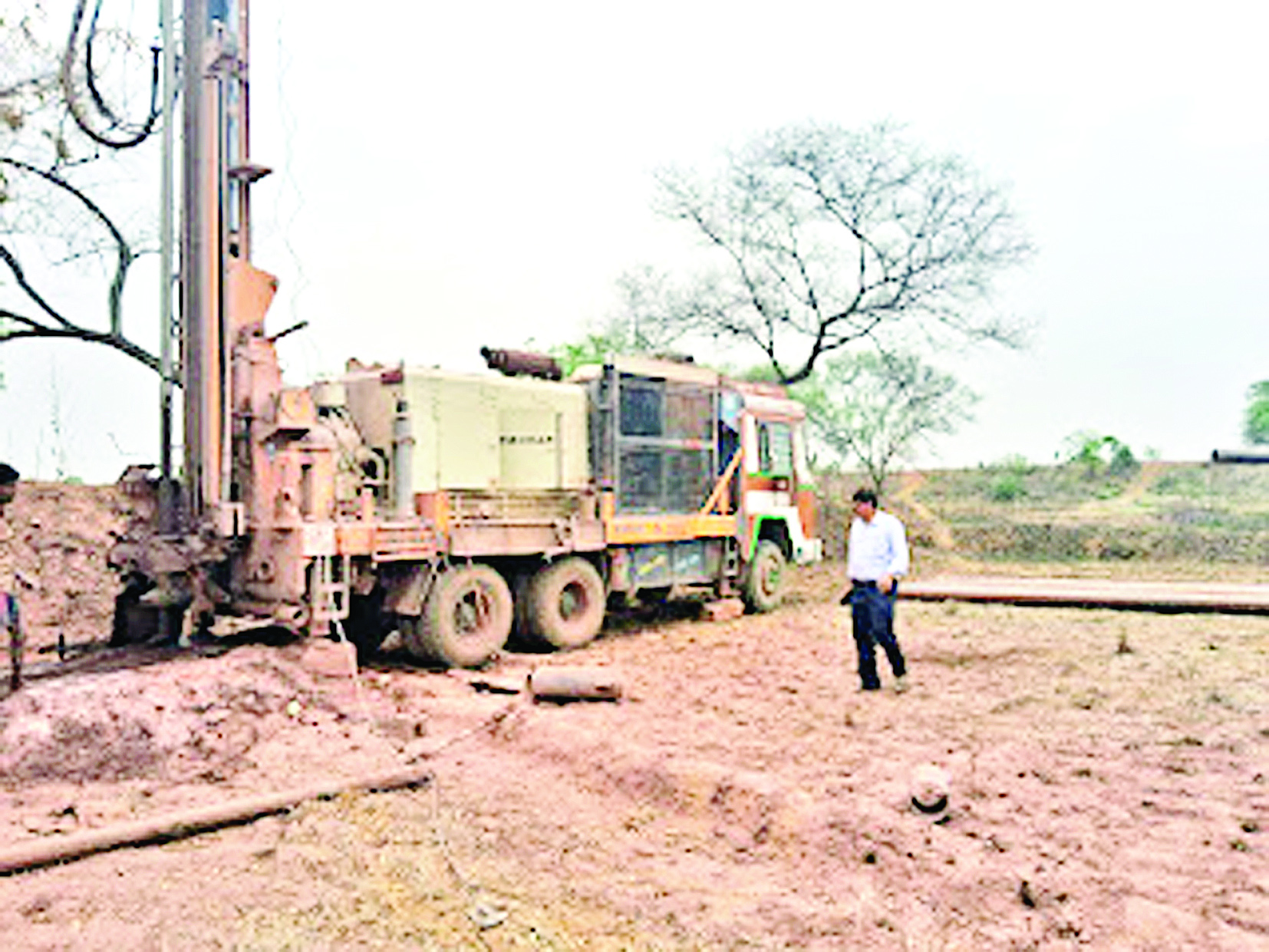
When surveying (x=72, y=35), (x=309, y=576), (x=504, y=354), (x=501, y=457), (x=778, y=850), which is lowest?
(x=778, y=850)

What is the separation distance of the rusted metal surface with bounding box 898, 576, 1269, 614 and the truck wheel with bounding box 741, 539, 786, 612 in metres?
1.94

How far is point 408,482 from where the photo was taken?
10391 millimetres

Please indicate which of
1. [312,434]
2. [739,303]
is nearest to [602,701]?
[312,434]

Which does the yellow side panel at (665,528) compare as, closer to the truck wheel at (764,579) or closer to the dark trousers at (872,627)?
the truck wheel at (764,579)

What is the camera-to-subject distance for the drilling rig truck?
8.90 m

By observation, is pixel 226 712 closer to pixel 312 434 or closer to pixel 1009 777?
pixel 312 434

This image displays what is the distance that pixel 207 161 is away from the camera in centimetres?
896

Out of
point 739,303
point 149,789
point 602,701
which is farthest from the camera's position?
point 739,303

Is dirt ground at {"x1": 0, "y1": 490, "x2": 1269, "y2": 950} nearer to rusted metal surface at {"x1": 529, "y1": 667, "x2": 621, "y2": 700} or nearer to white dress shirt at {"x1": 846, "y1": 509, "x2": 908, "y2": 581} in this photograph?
rusted metal surface at {"x1": 529, "y1": 667, "x2": 621, "y2": 700}

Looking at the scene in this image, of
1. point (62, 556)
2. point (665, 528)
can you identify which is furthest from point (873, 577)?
point (62, 556)

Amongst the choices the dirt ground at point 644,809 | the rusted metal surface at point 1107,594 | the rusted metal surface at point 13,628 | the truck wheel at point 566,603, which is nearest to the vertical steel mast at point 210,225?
the dirt ground at point 644,809

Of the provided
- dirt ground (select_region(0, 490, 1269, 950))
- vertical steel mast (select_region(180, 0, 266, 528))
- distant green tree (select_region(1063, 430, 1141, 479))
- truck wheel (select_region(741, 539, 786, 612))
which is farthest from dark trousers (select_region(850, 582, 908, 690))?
distant green tree (select_region(1063, 430, 1141, 479))

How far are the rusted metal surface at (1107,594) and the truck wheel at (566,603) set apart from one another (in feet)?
18.4

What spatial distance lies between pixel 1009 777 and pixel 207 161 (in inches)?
304
